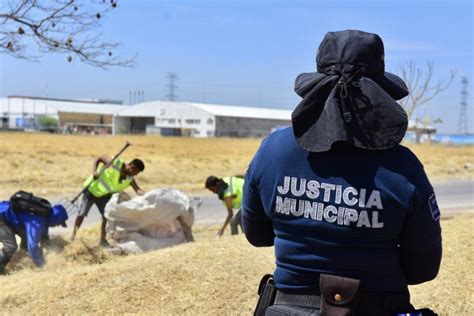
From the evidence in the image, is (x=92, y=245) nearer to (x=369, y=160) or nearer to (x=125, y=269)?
(x=125, y=269)

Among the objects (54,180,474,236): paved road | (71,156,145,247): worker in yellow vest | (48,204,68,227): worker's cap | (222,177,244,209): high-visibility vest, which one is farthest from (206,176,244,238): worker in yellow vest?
(54,180,474,236): paved road

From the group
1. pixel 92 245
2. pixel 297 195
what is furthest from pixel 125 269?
pixel 297 195

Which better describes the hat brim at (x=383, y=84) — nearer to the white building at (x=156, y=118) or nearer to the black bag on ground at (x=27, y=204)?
the black bag on ground at (x=27, y=204)

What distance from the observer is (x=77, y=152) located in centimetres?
2825

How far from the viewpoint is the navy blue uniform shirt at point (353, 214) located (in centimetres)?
206

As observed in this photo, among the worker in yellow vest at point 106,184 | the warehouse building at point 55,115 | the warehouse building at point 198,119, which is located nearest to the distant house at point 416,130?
the worker in yellow vest at point 106,184

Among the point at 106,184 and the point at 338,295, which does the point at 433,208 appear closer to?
the point at 338,295

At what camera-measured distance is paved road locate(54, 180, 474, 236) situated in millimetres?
12680

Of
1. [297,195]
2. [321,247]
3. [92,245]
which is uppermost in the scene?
[297,195]

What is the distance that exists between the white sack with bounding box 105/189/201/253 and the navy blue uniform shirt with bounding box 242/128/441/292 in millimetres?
6203

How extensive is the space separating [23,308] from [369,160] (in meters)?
3.79

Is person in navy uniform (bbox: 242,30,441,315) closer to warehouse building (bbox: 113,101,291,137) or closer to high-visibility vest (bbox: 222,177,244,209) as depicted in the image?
high-visibility vest (bbox: 222,177,244,209)

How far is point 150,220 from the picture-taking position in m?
8.40

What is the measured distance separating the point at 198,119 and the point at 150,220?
82213 mm
